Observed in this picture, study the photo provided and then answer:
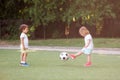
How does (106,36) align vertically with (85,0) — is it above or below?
below

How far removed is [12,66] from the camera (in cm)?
1717

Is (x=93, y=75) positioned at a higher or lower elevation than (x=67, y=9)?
lower

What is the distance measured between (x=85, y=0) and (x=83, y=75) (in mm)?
26660

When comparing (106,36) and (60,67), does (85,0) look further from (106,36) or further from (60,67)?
(60,67)

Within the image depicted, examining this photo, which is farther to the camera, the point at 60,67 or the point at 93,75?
the point at 60,67

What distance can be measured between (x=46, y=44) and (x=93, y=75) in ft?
70.0

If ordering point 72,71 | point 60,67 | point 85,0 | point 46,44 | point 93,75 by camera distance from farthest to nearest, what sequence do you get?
point 85,0, point 46,44, point 60,67, point 72,71, point 93,75

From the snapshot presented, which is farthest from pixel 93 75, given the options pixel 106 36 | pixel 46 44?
pixel 106 36

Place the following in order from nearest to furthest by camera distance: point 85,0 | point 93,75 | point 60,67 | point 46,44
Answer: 1. point 93,75
2. point 60,67
3. point 46,44
4. point 85,0

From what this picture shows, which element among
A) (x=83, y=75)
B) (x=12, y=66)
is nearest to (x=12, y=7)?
(x=12, y=66)

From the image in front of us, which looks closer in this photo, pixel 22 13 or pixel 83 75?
pixel 83 75

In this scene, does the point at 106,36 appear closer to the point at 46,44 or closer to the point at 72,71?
the point at 46,44

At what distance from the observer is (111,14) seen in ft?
136

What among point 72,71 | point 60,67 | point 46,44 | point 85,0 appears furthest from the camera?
point 85,0
